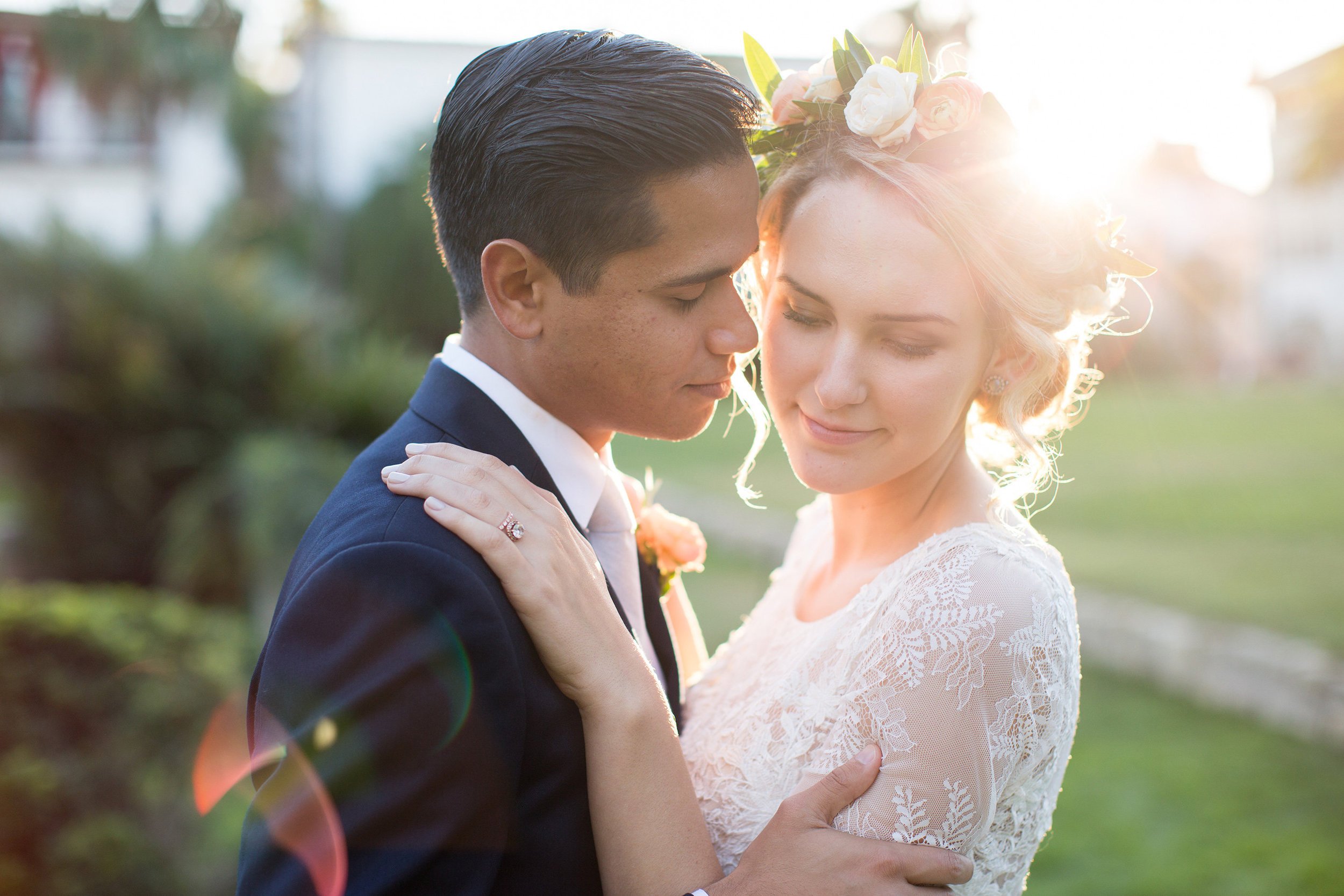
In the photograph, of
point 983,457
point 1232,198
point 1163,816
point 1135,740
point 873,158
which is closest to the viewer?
point 873,158

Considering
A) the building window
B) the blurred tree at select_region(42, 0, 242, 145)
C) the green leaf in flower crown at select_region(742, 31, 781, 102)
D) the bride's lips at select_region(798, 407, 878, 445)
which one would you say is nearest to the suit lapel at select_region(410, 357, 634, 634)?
the bride's lips at select_region(798, 407, 878, 445)

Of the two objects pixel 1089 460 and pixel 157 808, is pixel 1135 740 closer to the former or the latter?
pixel 157 808

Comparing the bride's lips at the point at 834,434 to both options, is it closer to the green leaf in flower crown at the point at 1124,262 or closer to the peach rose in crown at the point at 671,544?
the peach rose in crown at the point at 671,544

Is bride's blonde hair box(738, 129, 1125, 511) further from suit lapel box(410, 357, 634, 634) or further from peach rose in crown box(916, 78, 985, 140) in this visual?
suit lapel box(410, 357, 634, 634)

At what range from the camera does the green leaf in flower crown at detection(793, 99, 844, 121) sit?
259 centimetres

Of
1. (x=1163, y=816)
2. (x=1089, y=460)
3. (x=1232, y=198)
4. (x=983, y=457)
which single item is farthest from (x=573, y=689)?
(x=1232, y=198)

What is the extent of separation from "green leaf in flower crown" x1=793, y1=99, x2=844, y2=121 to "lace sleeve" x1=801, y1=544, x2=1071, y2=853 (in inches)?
45.3

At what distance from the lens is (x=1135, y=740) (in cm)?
687

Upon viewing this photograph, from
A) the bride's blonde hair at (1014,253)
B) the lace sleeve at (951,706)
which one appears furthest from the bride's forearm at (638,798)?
the bride's blonde hair at (1014,253)

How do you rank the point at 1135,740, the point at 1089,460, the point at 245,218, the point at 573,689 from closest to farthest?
the point at 573,689 → the point at 1135,740 → the point at 1089,460 → the point at 245,218

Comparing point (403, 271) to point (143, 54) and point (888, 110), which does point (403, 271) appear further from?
point (888, 110)

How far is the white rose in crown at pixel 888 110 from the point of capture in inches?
94.9

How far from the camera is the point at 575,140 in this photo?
2.17m

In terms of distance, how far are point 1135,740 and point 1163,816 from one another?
1051mm
